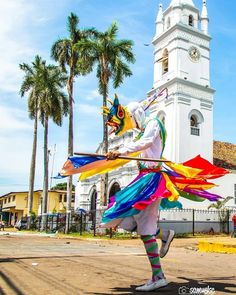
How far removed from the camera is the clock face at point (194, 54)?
31.8m

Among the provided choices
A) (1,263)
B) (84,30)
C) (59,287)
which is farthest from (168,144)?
(59,287)

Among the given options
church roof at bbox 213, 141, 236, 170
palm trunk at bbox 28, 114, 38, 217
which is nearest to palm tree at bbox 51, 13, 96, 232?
palm trunk at bbox 28, 114, 38, 217

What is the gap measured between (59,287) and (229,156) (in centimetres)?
3216

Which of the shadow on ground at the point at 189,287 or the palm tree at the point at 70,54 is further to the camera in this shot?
the palm tree at the point at 70,54

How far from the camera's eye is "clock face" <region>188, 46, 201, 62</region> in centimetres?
3183

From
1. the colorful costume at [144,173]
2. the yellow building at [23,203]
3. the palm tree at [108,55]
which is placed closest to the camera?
the colorful costume at [144,173]

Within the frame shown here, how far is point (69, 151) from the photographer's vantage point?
2869cm

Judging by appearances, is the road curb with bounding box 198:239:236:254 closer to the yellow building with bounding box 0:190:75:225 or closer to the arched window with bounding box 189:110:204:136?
the arched window with bounding box 189:110:204:136

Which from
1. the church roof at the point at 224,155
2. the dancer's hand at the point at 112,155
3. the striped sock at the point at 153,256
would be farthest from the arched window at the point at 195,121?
the dancer's hand at the point at 112,155

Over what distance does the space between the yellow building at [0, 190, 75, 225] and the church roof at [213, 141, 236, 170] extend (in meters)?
28.7

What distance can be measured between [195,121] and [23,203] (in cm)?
4122

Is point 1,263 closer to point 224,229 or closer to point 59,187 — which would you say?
point 224,229

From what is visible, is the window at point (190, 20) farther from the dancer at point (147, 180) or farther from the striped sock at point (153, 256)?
the striped sock at point (153, 256)

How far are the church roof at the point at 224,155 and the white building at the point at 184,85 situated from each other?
1.22 meters
